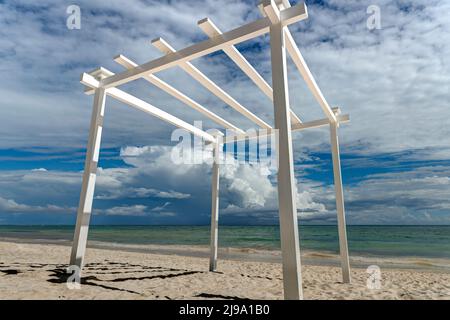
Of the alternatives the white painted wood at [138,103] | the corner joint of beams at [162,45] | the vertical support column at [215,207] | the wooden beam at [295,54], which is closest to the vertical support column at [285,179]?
the wooden beam at [295,54]

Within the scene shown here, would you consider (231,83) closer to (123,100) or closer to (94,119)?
(123,100)

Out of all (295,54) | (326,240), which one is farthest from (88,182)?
(326,240)

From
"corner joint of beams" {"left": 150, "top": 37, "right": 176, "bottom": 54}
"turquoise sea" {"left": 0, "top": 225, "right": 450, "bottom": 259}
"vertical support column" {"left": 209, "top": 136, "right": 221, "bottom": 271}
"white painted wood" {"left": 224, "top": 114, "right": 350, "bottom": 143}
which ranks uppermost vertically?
"corner joint of beams" {"left": 150, "top": 37, "right": 176, "bottom": 54}

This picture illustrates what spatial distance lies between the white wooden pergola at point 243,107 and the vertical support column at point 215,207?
26mm

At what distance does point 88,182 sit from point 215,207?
327 centimetres

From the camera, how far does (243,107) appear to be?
199 inches

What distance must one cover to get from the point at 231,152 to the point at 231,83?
2.27m

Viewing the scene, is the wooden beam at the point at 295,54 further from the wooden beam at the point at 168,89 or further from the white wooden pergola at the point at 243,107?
the wooden beam at the point at 168,89

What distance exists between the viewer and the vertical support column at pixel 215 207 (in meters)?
6.62

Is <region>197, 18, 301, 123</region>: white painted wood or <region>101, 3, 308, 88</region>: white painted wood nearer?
<region>101, 3, 308, 88</region>: white painted wood

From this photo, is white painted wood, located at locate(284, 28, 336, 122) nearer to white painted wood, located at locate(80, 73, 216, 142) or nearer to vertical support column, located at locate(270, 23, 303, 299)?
vertical support column, located at locate(270, 23, 303, 299)

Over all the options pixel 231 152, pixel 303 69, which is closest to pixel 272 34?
pixel 303 69

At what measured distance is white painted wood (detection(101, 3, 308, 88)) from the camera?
286 centimetres

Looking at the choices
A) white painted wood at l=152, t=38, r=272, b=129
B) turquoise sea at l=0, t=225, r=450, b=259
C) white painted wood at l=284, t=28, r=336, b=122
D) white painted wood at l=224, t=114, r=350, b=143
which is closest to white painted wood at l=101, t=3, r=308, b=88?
white painted wood at l=152, t=38, r=272, b=129
